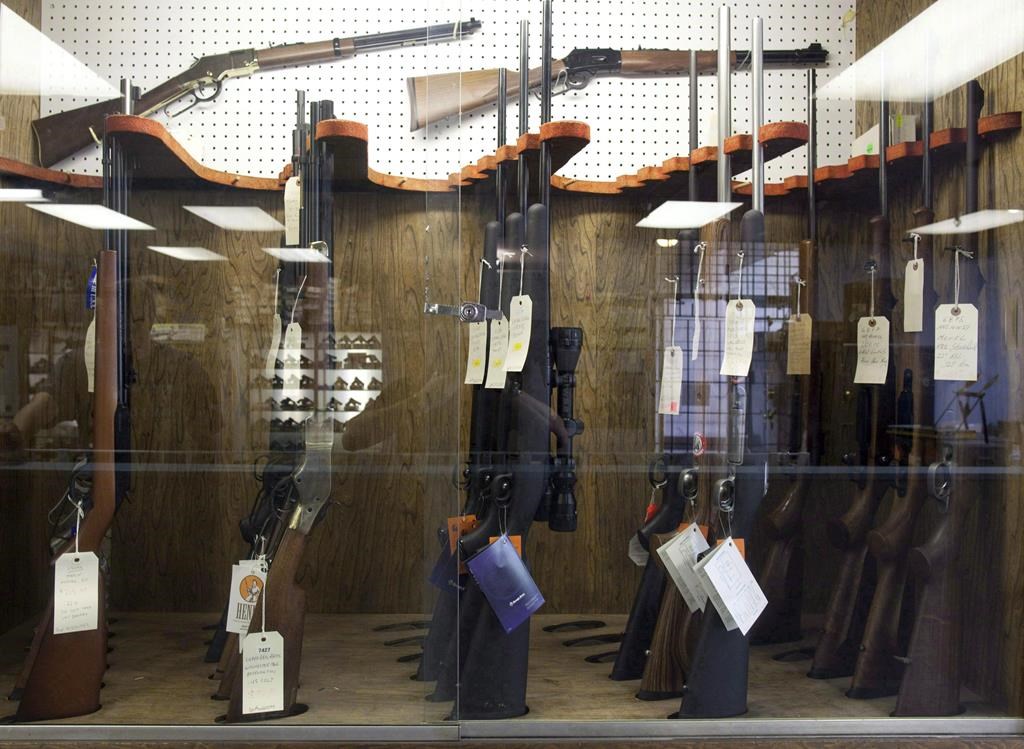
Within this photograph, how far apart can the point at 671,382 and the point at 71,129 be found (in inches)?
51.0

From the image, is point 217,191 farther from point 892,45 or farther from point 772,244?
point 892,45

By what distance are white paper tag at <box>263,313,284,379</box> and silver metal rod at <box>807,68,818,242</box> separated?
43.7 inches

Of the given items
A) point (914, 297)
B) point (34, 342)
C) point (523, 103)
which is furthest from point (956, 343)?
point (34, 342)

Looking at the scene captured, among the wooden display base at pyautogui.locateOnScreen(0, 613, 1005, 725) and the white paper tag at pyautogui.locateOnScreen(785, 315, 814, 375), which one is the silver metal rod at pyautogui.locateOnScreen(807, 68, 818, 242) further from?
the wooden display base at pyautogui.locateOnScreen(0, 613, 1005, 725)

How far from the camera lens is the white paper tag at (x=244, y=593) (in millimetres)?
1745

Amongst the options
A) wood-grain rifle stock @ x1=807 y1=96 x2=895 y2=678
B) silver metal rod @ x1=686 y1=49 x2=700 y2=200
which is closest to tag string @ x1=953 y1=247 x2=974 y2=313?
wood-grain rifle stock @ x1=807 y1=96 x2=895 y2=678

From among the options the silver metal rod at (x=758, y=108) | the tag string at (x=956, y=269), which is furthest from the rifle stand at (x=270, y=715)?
the tag string at (x=956, y=269)

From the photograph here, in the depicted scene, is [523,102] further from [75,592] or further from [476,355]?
[75,592]

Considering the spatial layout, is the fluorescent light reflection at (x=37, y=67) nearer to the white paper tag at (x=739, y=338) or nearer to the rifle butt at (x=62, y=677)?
the rifle butt at (x=62, y=677)

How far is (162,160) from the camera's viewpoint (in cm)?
183

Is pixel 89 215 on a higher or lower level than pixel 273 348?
higher

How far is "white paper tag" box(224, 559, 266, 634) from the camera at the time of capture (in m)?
1.75

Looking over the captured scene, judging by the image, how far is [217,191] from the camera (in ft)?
6.04

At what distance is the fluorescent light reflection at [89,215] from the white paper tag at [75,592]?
651 millimetres
